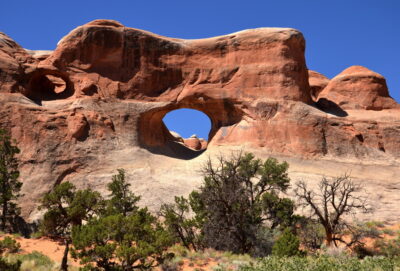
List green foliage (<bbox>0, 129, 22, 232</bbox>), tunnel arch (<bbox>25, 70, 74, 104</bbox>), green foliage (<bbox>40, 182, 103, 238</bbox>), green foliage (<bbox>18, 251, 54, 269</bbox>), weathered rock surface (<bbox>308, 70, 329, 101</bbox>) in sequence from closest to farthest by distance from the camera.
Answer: green foliage (<bbox>18, 251, 54, 269</bbox>) → green foliage (<bbox>40, 182, 103, 238</bbox>) → green foliage (<bbox>0, 129, 22, 232</bbox>) → tunnel arch (<bbox>25, 70, 74, 104</bbox>) → weathered rock surface (<bbox>308, 70, 329, 101</bbox>)

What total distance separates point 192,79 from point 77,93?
9144mm

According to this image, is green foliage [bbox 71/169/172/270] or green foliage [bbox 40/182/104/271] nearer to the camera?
green foliage [bbox 71/169/172/270]

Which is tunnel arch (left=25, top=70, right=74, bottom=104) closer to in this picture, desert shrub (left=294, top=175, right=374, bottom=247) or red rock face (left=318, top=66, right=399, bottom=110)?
desert shrub (left=294, top=175, right=374, bottom=247)

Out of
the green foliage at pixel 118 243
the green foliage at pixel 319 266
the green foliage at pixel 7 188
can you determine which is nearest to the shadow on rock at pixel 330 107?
the green foliage at pixel 319 266

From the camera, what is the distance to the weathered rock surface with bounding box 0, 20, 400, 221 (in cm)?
2800

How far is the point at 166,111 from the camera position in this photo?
106ft

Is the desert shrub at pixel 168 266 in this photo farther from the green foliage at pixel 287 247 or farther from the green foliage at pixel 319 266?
the green foliage at pixel 287 247

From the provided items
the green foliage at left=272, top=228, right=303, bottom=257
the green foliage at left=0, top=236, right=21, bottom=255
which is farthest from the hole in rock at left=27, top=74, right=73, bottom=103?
the green foliage at left=272, top=228, right=303, bottom=257

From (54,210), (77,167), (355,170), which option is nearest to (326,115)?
(355,170)

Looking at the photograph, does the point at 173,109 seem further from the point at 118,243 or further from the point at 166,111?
the point at 118,243

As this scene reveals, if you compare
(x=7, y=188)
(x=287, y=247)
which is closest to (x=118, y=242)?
(x=287, y=247)

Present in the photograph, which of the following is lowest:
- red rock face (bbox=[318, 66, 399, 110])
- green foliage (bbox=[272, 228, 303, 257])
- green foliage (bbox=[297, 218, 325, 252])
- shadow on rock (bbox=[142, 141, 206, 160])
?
green foliage (bbox=[297, 218, 325, 252])

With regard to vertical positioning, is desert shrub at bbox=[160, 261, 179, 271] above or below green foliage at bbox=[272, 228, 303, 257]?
below

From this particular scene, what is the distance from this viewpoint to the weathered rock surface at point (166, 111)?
28.0 m
